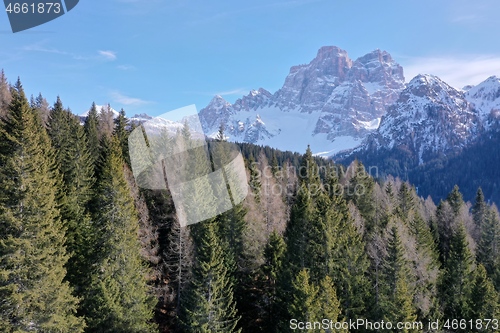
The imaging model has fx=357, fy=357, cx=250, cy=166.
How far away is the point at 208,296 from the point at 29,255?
11307 millimetres

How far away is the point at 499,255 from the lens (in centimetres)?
4784

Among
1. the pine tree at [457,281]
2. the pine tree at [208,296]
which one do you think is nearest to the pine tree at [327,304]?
the pine tree at [208,296]

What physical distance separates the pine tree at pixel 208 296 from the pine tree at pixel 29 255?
279 inches

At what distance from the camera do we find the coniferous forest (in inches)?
679

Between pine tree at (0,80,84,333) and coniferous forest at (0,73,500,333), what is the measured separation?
0.06 meters

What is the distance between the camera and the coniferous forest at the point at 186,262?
1723cm

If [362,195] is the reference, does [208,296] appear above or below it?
below

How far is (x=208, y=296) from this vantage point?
937 inches

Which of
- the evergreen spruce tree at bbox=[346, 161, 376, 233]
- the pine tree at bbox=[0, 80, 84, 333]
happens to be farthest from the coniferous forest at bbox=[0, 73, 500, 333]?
the evergreen spruce tree at bbox=[346, 161, 376, 233]

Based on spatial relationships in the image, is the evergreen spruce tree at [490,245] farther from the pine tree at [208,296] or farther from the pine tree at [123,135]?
the pine tree at [123,135]

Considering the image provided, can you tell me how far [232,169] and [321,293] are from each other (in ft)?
57.9

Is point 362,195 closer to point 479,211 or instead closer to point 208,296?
point 208,296

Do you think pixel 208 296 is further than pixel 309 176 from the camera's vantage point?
No

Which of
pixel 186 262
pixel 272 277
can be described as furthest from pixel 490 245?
pixel 186 262
